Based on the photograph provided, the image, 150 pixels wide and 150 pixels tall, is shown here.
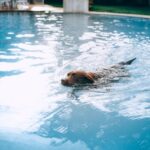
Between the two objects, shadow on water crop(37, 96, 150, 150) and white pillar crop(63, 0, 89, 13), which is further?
white pillar crop(63, 0, 89, 13)

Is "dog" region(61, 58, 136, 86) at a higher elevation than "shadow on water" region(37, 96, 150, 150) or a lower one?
higher

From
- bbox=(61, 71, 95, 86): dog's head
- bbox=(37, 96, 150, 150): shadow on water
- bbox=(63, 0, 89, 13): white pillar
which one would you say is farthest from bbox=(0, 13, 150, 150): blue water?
bbox=(63, 0, 89, 13): white pillar

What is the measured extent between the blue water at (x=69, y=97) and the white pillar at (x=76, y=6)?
777 centimetres

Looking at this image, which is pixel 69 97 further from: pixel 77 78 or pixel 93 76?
pixel 93 76

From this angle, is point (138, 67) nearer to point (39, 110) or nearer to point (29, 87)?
point (29, 87)

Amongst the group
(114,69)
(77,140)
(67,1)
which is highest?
(67,1)

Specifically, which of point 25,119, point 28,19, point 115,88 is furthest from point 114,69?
point 28,19

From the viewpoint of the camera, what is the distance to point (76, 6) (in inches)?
853

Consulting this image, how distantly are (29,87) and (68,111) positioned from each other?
160 cm

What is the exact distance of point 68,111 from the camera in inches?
262

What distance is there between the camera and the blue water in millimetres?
5668

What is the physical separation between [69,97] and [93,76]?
832 millimetres

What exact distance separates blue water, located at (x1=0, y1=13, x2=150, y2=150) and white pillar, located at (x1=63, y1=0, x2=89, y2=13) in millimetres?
7775

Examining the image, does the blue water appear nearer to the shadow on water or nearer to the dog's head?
the shadow on water
